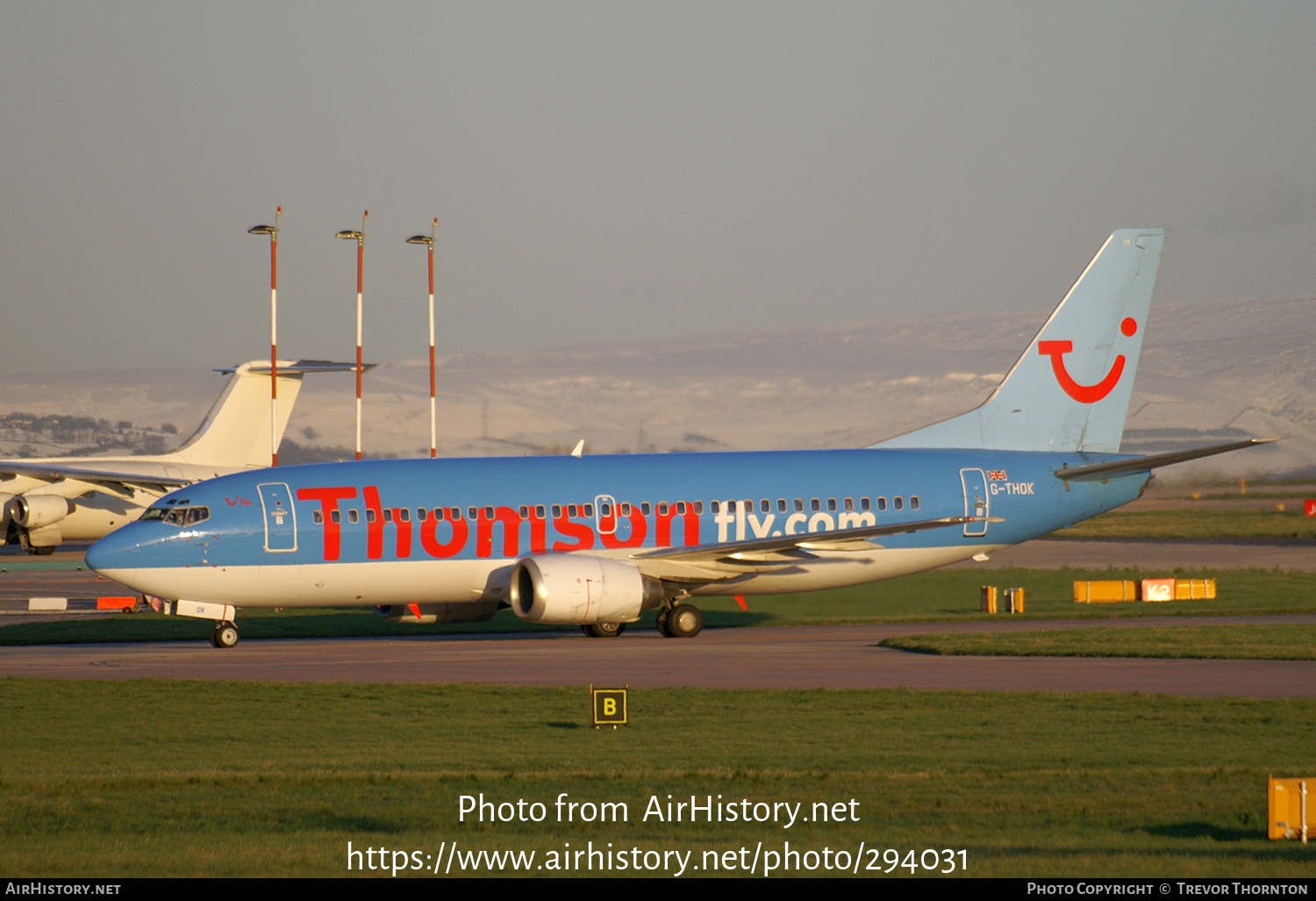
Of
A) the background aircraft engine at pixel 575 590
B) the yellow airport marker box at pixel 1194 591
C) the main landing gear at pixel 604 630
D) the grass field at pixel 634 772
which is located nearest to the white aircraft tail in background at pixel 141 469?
the main landing gear at pixel 604 630

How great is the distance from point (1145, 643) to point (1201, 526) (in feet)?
148

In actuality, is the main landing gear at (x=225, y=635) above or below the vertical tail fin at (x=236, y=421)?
below

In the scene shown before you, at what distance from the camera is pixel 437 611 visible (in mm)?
37938

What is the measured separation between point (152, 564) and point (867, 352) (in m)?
66.0

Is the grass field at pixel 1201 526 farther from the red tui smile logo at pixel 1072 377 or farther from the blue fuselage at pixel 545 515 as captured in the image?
the blue fuselage at pixel 545 515

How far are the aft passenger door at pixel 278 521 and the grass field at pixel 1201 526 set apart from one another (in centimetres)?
4150

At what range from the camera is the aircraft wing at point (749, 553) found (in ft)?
118

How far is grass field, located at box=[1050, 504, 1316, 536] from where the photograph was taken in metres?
67.4

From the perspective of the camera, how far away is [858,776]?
16.5m

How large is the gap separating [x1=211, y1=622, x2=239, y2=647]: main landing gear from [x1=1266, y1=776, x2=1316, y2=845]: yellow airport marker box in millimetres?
27106
